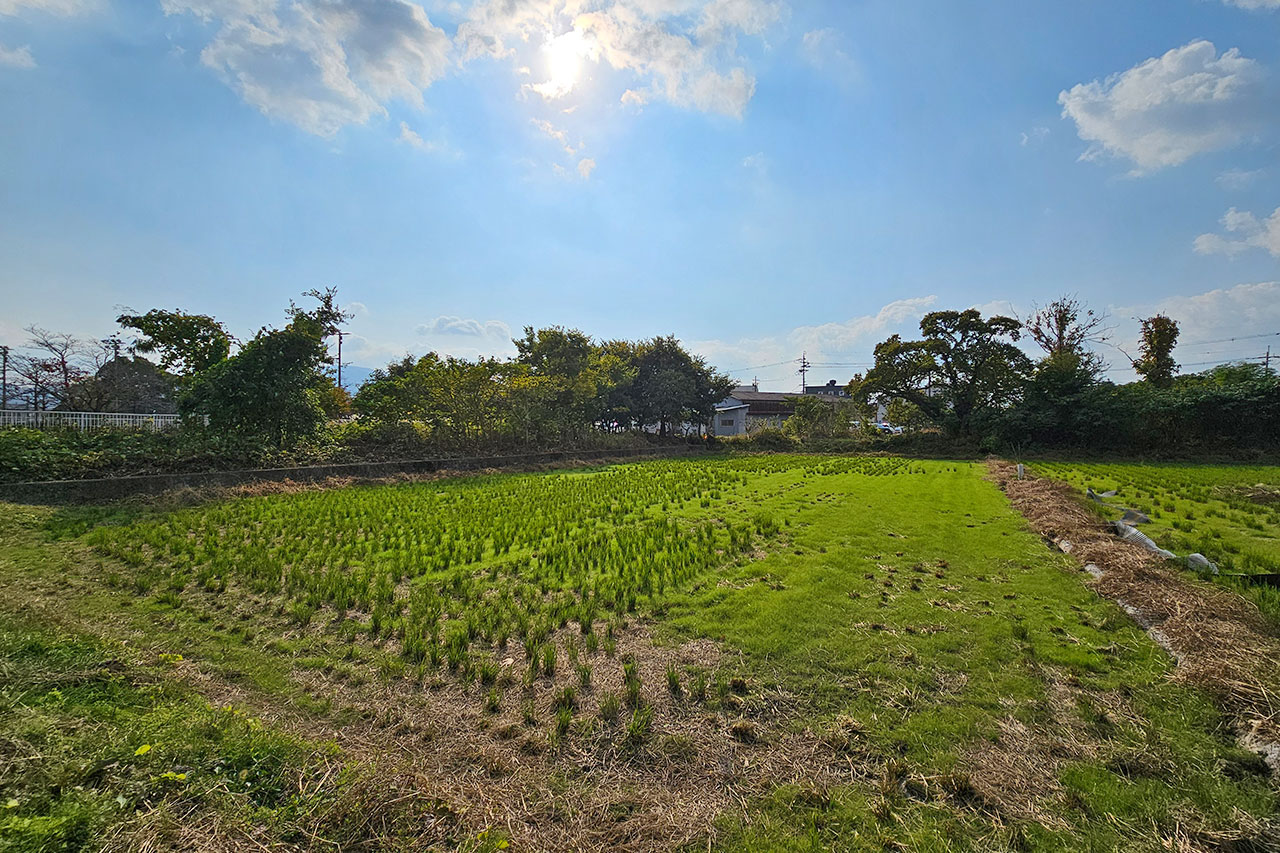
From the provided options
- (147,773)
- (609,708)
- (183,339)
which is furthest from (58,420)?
(609,708)

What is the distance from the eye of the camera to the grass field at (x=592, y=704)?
219 cm

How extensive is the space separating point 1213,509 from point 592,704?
12.6 metres

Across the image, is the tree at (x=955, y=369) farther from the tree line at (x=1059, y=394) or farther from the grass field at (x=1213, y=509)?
the grass field at (x=1213, y=509)

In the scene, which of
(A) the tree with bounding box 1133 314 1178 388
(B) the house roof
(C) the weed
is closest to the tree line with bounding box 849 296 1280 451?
(A) the tree with bounding box 1133 314 1178 388

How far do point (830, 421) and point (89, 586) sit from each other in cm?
3464

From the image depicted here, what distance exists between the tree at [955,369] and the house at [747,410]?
13.0 meters

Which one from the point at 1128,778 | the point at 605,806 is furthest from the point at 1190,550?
the point at 605,806

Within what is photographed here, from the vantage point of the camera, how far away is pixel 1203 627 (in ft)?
12.8

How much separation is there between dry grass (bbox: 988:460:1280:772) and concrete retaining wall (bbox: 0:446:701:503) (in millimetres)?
15493

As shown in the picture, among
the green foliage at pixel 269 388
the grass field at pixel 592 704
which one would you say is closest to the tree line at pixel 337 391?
the green foliage at pixel 269 388

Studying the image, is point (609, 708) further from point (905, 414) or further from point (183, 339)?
point (905, 414)

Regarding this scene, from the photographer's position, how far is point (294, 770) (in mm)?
2361

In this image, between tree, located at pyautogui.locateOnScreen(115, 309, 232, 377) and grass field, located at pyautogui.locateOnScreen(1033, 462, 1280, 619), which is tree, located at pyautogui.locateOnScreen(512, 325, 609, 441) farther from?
grass field, located at pyautogui.locateOnScreen(1033, 462, 1280, 619)

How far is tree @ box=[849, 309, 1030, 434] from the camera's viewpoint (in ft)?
90.3
